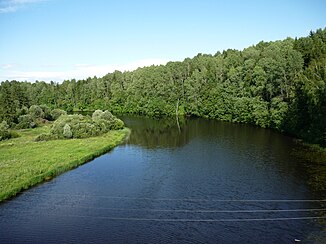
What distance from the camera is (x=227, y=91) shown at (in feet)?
380

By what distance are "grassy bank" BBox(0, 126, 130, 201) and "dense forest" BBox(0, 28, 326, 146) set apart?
32.1 m

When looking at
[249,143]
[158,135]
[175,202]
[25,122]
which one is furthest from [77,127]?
[175,202]

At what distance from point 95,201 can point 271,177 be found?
74.5ft

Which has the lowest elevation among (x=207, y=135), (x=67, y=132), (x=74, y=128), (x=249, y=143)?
(x=249, y=143)

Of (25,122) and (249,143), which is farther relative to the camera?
(25,122)

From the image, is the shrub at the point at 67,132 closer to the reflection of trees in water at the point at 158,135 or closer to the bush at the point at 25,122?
the reflection of trees in water at the point at 158,135

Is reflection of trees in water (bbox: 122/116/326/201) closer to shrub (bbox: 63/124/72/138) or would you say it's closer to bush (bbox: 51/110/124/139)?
bush (bbox: 51/110/124/139)

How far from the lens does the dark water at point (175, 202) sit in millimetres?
32344

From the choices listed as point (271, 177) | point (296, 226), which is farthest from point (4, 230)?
point (271, 177)

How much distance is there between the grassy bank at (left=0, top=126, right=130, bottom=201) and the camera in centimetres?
4497

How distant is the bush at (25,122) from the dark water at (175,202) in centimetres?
4187

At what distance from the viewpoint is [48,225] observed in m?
34.3

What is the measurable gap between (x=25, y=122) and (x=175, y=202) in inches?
2707

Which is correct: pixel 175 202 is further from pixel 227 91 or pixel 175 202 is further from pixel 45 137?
pixel 227 91
